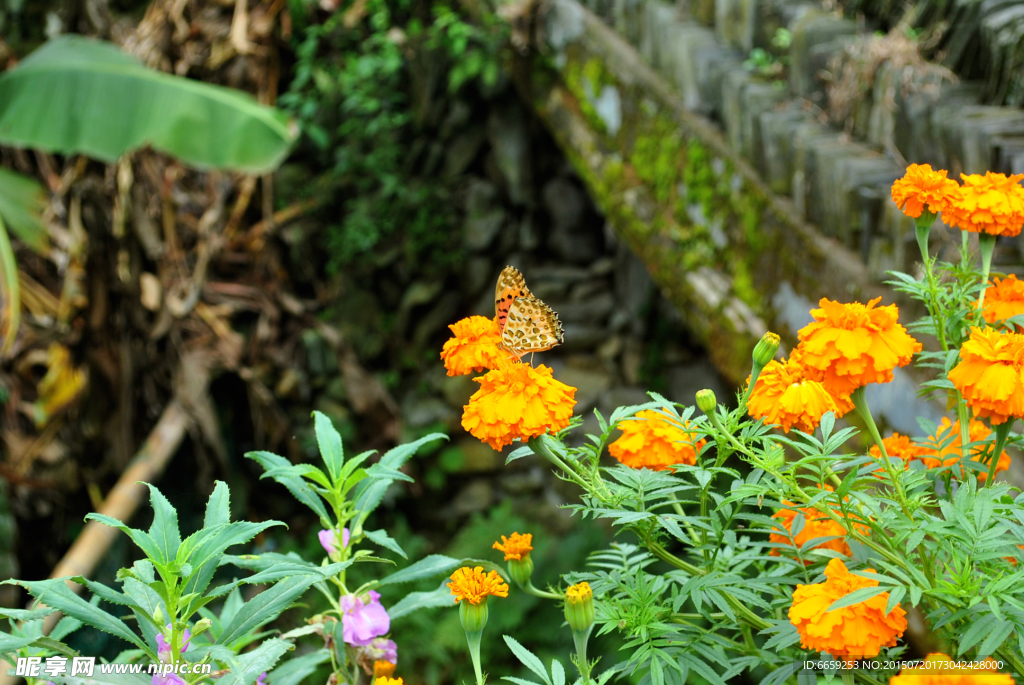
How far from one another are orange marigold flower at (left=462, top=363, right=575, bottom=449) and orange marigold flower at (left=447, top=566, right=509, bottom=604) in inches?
5.4

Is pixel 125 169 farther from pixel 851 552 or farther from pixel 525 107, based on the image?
pixel 851 552

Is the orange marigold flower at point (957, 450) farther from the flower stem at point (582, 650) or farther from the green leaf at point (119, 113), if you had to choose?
the green leaf at point (119, 113)

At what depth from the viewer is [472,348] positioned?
0.89 m

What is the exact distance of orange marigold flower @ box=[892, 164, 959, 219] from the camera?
91 cm

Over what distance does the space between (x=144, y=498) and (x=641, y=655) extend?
293cm

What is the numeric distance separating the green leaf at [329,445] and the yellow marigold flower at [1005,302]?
78cm

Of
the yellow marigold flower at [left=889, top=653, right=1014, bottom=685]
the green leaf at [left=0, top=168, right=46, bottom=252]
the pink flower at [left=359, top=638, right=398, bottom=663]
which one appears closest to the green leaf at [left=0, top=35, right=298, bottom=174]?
the green leaf at [left=0, top=168, right=46, bottom=252]

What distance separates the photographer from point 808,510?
2.90 ft

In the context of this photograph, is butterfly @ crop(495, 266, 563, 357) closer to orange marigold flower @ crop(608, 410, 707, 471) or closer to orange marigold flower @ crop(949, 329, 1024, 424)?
orange marigold flower @ crop(608, 410, 707, 471)

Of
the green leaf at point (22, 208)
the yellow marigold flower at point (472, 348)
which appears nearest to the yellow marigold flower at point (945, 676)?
the yellow marigold flower at point (472, 348)

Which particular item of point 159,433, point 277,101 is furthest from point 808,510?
point 277,101

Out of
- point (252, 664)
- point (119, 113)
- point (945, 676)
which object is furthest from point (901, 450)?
point (119, 113)

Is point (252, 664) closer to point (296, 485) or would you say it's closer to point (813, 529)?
point (296, 485)

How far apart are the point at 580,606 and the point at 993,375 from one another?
435 millimetres
